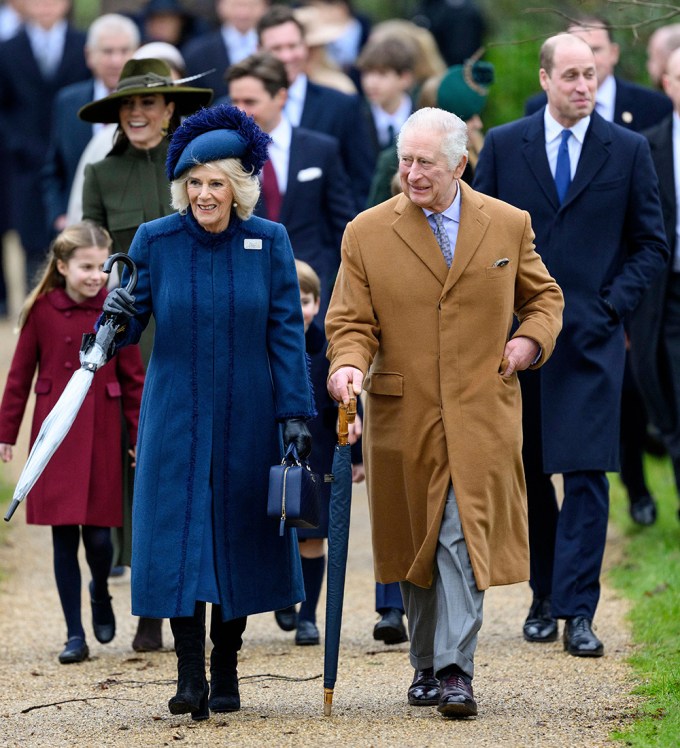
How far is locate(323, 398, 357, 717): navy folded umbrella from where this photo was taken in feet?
20.4

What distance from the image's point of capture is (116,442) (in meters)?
7.62

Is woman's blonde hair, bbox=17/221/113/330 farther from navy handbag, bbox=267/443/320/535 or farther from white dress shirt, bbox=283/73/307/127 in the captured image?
white dress shirt, bbox=283/73/307/127

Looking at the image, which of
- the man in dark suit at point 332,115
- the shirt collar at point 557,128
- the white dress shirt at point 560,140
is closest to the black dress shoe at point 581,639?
the white dress shirt at point 560,140

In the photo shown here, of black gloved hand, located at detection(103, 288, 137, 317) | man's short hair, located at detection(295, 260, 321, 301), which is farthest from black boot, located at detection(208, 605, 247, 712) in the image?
man's short hair, located at detection(295, 260, 321, 301)

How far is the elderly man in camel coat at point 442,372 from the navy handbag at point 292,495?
0.28 m

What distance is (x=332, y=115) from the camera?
33.6 ft

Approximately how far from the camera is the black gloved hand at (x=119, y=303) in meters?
6.16

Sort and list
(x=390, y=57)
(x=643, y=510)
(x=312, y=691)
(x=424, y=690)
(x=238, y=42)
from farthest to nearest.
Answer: (x=238, y=42) → (x=390, y=57) → (x=643, y=510) → (x=312, y=691) → (x=424, y=690)

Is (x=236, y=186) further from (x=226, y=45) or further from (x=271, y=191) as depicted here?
(x=226, y=45)

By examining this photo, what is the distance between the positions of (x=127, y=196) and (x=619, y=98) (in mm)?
2710

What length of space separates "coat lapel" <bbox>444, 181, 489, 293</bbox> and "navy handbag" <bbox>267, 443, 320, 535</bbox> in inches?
30.9

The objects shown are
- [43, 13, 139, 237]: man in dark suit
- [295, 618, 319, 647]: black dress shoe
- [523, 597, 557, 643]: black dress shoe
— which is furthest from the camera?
[43, 13, 139, 237]: man in dark suit

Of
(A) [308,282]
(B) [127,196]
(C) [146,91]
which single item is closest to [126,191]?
(B) [127,196]

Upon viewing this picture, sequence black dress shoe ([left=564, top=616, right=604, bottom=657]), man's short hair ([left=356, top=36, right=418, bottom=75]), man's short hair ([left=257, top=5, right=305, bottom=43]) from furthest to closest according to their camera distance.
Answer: man's short hair ([left=356, top=36, right=418, bottom=75]) → man's short hair ([left=257, top=5, right=305, bottom=43]) → black dress shoe ([left=564, top=616, right=604, bottom=657])
